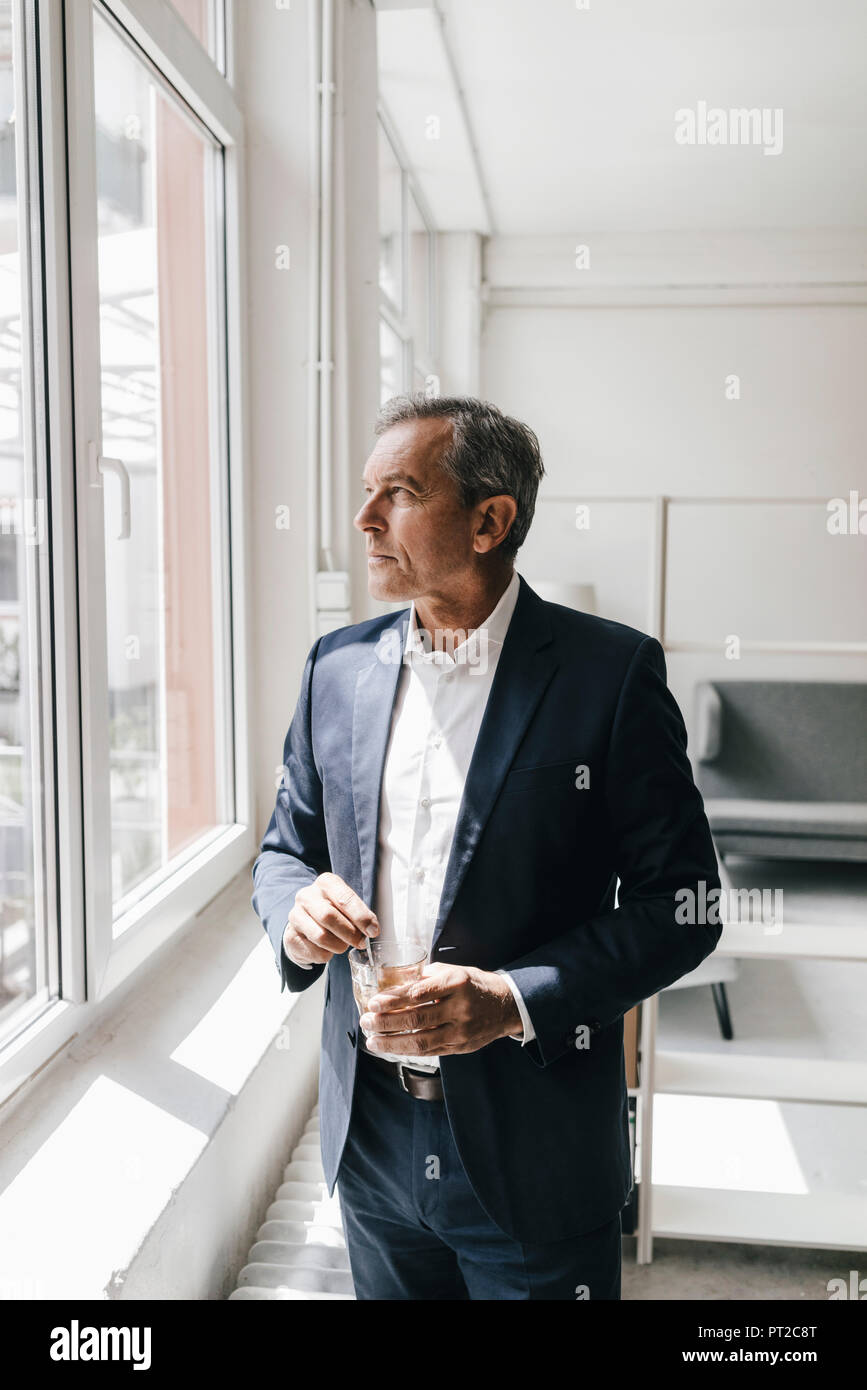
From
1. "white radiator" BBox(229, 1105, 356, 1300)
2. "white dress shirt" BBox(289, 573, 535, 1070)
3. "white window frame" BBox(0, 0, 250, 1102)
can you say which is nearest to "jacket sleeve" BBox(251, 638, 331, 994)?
"white dress shirt" BBox(289, 573, 535, 1070)

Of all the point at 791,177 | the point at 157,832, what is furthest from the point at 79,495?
the point at 791,177

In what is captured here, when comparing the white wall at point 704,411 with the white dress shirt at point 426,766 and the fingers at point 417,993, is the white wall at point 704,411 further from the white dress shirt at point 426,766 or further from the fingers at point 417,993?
the fingers at point 417,993

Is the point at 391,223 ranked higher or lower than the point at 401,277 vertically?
higher

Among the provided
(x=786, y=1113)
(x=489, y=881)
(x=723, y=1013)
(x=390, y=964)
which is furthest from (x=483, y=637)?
(x=723, y=1013)

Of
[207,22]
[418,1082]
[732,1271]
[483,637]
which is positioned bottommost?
[732,1271]

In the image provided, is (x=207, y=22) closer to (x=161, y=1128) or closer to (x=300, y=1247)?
(x=161, y=1128)

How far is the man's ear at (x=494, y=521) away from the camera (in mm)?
1188

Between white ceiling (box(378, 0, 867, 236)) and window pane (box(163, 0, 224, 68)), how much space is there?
28.7 inches

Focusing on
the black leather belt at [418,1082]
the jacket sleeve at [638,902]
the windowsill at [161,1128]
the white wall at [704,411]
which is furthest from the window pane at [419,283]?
the black leather belt at [418,1082]

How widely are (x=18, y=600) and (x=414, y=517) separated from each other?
0.62 metres

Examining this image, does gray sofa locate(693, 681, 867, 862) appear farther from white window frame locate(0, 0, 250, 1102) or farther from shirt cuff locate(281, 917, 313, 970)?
shirt cuff locate(281, 917, 313, 970)

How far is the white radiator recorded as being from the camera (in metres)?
1.58

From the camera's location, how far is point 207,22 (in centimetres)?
225
